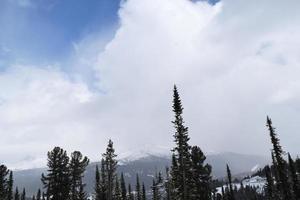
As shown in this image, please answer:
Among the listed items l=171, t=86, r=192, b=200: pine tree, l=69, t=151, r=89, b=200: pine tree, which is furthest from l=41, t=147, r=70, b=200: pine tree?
l=171, t=86, r=192, b=200: pine tree

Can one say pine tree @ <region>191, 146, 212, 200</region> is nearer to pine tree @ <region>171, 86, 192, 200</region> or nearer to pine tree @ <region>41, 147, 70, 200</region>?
pine tree @ <region>171, 86, 192, 200</region>

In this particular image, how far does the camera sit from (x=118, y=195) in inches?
3290

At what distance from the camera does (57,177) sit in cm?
6169

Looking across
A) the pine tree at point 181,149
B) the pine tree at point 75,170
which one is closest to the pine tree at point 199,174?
the pine tree at point 181,149

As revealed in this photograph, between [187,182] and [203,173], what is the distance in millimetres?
5939

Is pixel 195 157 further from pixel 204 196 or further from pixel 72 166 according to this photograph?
pixel 72 166

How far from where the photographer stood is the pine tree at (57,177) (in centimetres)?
6081

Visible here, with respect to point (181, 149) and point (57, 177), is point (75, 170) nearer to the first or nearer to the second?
point (57, 177)

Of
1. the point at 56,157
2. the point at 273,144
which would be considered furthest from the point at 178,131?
the point at 56,157

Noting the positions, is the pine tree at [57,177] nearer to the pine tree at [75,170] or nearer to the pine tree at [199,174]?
the pine tree at [75,170]

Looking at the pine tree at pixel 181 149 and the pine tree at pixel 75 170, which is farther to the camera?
the pine tree at pixel 75 170

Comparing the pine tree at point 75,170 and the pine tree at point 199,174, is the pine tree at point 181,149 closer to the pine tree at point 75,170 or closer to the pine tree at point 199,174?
the pine tree at point 199,174

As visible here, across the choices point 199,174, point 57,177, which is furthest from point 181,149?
point 57,177

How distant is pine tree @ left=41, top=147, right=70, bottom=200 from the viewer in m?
60.8
